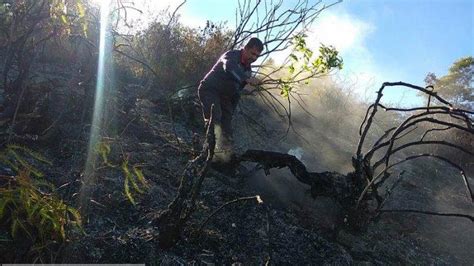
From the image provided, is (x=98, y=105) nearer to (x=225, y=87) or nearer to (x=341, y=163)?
(x=225, y=87)

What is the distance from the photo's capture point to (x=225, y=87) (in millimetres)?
4188

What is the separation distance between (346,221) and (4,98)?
2.80 m

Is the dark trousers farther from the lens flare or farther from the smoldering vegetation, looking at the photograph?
the lens flare

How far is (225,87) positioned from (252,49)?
466 mm

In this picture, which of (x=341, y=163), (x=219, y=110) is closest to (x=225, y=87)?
(x=219, y=110)

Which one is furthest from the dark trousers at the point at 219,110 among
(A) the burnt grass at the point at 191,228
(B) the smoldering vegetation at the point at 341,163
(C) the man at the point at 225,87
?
(B) the smoldering vegetation at the point at 341,163

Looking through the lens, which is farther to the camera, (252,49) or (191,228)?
(252,49)

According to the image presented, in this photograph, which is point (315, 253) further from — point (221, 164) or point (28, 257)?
point (28, 257)

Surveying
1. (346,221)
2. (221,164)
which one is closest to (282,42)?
(221,164)

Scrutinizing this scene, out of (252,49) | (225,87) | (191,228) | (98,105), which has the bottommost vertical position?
(191,228)

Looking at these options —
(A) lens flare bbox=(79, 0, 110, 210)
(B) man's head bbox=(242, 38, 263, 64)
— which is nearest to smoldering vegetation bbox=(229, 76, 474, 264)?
(B) man's head bbox=(242, 38, 263, 64)

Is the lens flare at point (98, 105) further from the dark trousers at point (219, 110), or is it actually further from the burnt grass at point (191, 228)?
the dark trousers at point (219, 110)

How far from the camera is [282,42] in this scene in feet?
16.7

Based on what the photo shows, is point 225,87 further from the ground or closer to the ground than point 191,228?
further from the ground
